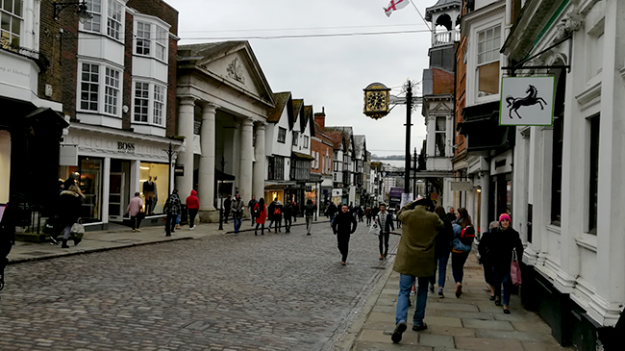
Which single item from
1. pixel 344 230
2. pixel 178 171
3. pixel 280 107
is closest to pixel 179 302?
pixel 344 230

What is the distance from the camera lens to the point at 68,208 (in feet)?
44.4

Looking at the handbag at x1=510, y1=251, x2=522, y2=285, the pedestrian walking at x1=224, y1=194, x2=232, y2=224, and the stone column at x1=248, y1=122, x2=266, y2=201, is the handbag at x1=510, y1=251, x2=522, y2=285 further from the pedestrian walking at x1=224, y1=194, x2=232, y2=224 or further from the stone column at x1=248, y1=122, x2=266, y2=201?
the stone column at x1=248, y1=122, x2=266, y2=201

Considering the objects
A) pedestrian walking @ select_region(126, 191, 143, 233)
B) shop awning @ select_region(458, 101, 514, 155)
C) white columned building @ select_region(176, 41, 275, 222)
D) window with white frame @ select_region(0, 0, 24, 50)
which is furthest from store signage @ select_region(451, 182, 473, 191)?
window with white frame @ select_region(0, 0, 24, 50)

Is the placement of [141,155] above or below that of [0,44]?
below

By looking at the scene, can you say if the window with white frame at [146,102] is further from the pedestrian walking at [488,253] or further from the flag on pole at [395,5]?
the pedestrian walking at [488,253]

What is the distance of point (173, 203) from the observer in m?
20.0

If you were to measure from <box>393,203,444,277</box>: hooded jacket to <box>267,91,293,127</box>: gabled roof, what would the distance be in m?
34.2

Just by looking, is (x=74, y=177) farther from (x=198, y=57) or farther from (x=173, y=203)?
(x=198, y=57)

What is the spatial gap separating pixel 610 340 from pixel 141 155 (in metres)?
23.0

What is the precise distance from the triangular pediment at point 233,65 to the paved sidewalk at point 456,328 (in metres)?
21.3

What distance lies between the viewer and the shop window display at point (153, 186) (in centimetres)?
2356

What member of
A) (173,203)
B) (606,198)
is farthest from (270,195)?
(606,198)

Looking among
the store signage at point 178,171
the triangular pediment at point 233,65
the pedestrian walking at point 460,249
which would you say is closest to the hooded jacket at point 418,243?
the pedestrian walking at point 460,249

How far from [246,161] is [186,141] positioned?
7.98 meters
